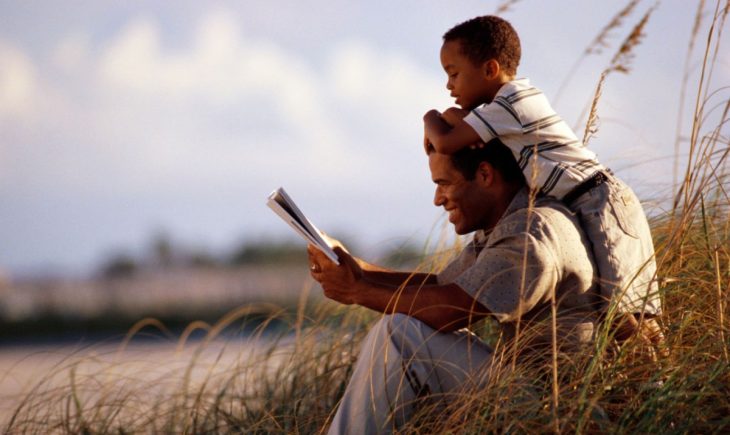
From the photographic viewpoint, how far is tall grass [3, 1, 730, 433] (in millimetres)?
2686

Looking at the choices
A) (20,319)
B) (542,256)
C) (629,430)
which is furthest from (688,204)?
(20,319)

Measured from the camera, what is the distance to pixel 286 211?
10.2 ft

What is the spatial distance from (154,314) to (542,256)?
17312 millimetres

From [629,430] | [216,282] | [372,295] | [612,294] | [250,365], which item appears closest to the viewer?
[629,430]

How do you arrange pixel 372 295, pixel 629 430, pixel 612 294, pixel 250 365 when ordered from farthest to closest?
pixel 250 365
pixel 372 295
pixel 612 294
pixel 629 430

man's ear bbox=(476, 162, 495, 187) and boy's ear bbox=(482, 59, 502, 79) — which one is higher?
boy's ear bbox=(482, 59, 502, 79)

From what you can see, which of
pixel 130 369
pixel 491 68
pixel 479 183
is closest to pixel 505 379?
pixel 479 183

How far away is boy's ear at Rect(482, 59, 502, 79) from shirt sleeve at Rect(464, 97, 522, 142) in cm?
29

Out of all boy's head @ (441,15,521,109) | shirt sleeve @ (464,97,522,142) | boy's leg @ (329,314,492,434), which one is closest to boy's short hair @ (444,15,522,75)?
boy's head @ (441,15,521,109)

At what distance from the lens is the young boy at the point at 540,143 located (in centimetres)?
310

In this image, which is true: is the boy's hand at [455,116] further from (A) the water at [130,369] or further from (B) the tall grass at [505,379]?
(A) the water at [130,369]

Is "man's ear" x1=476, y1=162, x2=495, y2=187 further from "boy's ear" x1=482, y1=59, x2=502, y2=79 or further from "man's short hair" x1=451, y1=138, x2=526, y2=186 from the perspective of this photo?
"boy's ear" x1=482, y1=59, x2=502, y2=79

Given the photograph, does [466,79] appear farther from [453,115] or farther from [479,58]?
[453,115]

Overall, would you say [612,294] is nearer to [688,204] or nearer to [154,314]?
[688,204]
